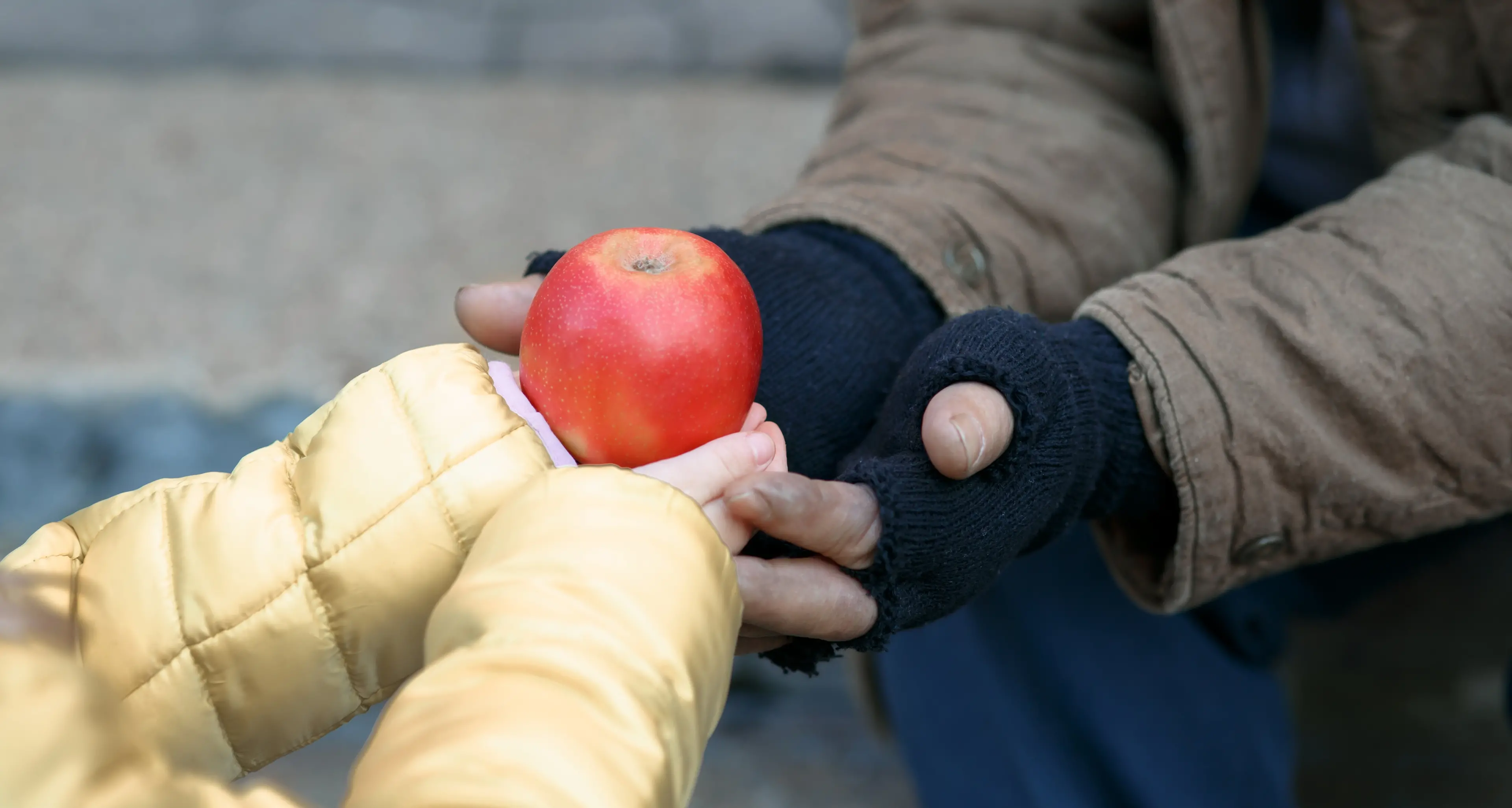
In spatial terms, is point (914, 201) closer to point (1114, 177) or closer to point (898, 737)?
point (1114, 177)

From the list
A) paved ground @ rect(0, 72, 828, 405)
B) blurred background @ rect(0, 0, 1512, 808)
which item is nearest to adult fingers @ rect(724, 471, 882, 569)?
blurred background @ rect(0, 0, 1512, 808)

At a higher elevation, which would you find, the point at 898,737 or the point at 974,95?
the point at 974,95

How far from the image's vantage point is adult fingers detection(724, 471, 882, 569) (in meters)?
0.64

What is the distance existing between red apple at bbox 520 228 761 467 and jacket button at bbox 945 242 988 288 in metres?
0.26

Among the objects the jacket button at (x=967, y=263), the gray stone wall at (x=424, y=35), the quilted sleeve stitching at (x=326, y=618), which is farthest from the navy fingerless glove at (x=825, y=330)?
the gray stone wall at (x=424, y=35)

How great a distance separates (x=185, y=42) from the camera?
219 centimetres

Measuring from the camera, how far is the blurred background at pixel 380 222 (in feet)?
4.69

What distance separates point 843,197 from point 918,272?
0.11 metres

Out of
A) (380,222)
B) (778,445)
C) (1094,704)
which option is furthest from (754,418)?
(380,222)

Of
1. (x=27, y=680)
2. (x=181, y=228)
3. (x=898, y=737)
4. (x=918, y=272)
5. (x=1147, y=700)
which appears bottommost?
(x=898, y=737)

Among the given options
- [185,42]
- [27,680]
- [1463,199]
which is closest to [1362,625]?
[1463,199]

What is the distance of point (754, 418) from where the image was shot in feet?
2.61

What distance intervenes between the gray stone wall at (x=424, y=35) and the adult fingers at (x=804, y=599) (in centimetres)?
164

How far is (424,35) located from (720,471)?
70.8 inches
